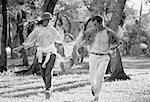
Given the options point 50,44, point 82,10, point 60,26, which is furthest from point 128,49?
point 50,44

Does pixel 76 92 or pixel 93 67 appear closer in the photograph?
pixel 93 67

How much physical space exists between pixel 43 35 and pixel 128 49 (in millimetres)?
75666

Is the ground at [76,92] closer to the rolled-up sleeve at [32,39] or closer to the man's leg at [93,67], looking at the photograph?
the man's leg at [93,67]

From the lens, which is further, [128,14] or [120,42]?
[128,14]

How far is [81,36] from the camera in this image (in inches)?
Answer: 375

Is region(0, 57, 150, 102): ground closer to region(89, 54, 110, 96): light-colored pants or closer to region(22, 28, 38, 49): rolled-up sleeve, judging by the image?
region(89, 54, 110, 96): light-colored pants

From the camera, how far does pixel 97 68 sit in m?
9.30

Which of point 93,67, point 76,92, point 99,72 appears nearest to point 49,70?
point 93,67

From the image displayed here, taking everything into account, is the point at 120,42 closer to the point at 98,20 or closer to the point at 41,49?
the point at 98,20

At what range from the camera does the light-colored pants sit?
362 inches

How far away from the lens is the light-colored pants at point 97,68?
362 inches

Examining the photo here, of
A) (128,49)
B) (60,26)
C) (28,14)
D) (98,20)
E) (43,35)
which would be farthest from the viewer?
(128,49)

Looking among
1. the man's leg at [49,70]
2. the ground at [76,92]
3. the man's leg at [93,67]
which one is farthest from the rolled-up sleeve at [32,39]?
the man's leg at [93,67]

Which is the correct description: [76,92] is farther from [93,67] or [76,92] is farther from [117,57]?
[117,57]
